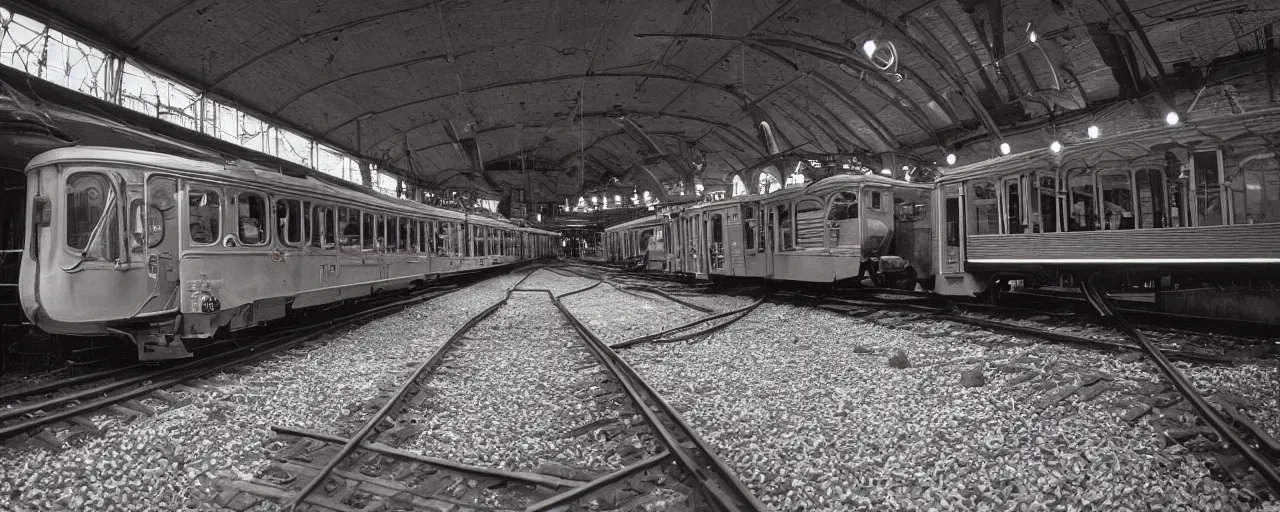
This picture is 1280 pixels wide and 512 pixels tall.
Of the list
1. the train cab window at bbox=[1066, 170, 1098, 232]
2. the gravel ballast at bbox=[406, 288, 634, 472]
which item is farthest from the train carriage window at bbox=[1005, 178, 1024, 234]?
the gravel ballast at bbox=[406, 288, 634, 472]

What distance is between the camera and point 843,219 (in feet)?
33.6

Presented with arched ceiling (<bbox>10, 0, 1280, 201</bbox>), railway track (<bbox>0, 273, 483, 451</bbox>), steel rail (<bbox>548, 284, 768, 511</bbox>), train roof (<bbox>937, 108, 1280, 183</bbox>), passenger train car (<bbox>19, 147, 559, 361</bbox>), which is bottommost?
steel rail (<bbox>548, 284, 768, 511</bbox>)

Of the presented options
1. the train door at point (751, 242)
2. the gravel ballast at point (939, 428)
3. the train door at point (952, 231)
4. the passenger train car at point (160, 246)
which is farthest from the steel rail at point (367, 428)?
the train door at point (952, 231)

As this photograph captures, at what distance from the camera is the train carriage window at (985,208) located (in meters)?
8.23

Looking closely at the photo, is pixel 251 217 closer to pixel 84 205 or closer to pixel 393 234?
pixel 84 205

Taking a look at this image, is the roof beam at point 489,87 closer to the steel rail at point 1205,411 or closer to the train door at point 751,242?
the train door at point 751,242

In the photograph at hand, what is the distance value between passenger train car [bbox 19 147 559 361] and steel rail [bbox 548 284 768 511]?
4975mm

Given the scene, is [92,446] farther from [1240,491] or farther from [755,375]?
[1240,491]

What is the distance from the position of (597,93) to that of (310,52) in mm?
9935

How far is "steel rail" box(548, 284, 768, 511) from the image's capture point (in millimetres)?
2662

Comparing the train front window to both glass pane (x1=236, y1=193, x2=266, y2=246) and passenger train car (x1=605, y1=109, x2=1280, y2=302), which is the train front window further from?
passenger train car (x1=605, y1=109, x2=1280, y2=302)

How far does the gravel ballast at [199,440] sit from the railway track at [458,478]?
0.30 meters

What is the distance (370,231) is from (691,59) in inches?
468

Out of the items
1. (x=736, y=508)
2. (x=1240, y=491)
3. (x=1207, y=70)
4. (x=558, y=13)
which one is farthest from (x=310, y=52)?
(x=1207, y=70)
